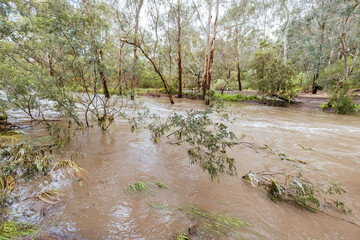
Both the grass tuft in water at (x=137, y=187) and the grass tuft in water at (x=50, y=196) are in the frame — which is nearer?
the grass tuft in water at (x=50, y=196)

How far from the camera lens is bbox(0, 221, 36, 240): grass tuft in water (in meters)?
1.19

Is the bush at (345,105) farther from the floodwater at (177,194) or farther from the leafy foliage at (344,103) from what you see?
the floodwater at (177,194)

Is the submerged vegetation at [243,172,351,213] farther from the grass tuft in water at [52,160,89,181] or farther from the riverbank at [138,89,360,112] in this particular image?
the riverbank at [138,89,360,112]

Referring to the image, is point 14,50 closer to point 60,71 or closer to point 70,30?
point 60,71

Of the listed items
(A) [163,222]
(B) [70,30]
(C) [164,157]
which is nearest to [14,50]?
(B) [70,30]

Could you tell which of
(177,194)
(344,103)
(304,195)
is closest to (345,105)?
(344,103)

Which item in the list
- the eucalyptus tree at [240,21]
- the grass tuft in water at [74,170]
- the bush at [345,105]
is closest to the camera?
the grass tuft in water at [74,170]

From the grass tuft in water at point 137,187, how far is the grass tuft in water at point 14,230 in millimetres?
943

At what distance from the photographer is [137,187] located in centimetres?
214

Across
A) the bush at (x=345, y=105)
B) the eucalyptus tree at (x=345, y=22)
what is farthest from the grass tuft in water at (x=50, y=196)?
the eucalyptus tree at (x=345, y=22)

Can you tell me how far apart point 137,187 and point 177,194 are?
0.53m

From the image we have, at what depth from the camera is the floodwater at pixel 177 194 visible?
5.11 ft

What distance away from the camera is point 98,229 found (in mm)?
1476

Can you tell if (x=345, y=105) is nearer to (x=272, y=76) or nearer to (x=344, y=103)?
(x=344, y=103)
